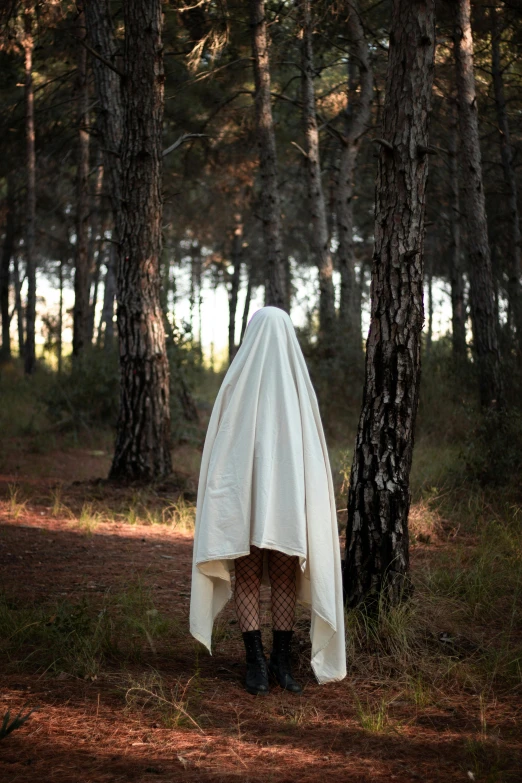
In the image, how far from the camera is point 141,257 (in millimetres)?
9109

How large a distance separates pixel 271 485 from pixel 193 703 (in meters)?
1.11

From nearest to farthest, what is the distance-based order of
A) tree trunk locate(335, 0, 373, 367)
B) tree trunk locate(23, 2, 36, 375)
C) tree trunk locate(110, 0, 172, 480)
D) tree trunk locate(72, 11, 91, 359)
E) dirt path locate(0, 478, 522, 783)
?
dirt path locate(0, 478, 522, 783), tree trunk locate(110, 0, 172, 480), tree trunk locate(335, 0, 373, 367), tree trunk locate(72, 11, 91, 359), tree trunk locate(23, 2, 36, 375)

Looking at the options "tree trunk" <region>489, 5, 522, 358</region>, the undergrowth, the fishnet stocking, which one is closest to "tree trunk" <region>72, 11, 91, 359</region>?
"tree trunk" <region>489, 5, 522, 358</region>

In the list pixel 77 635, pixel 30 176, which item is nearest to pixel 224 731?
pixel 77 635

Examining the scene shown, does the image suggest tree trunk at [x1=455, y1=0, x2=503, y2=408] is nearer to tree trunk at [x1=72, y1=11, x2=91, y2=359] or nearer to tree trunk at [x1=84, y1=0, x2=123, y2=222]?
tree trunk at [x1=84, y1=0, x2=123, y2=222]

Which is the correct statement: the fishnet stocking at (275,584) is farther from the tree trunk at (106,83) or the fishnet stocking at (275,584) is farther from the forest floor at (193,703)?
the tree trunk at (106,83)

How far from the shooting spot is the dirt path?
2977 millimetres

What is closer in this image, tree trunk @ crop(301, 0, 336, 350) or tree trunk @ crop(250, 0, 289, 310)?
tree trunk @ crop(250, 0, 289, 310)

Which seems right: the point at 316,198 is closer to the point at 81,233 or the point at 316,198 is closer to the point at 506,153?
the point at 506,153

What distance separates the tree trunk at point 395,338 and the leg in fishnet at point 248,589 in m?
0.86

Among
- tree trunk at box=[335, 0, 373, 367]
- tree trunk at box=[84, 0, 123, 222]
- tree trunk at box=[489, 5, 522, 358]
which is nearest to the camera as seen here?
tree trunk at box=[84, 0, 123, 222]

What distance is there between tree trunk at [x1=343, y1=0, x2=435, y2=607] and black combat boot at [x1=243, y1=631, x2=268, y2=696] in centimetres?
89

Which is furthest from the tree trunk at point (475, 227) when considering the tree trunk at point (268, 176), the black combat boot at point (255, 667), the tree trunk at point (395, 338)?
the black combat boot at point (255, 667)

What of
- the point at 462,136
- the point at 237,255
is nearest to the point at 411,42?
the point at 462,136
